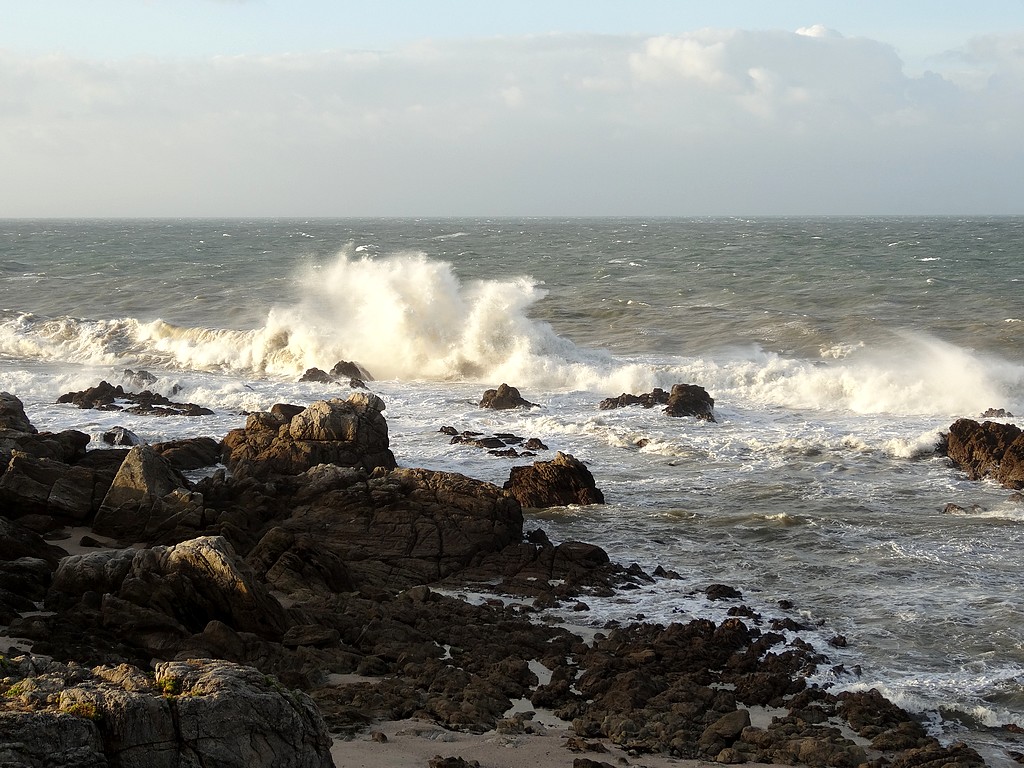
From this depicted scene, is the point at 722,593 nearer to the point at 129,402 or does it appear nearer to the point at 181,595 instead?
the point at 181,595

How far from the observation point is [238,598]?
10.6 meters

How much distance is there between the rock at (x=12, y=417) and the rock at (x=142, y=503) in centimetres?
479

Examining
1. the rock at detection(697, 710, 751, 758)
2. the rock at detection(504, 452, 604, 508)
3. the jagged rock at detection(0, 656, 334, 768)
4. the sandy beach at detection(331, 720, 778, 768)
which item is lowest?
the rock at detection(697, 710, 751, 758)

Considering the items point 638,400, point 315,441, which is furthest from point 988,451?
point 315,441

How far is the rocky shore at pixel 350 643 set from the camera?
19.7 feet

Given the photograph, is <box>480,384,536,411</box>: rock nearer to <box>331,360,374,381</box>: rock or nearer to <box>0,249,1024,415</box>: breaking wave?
<box>0,249,1024,415</box>: breaking wave

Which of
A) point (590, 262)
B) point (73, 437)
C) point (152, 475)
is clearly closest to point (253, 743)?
point (152, 475)

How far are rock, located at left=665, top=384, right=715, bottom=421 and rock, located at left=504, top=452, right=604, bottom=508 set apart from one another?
668 cm

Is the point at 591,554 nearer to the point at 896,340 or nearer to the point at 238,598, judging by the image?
the point at 238,598

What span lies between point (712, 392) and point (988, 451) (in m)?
8.99

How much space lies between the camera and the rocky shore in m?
6.01

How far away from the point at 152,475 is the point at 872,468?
486 inches

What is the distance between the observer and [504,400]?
81.1ft

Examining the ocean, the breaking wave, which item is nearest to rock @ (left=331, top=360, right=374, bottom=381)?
the ocean
